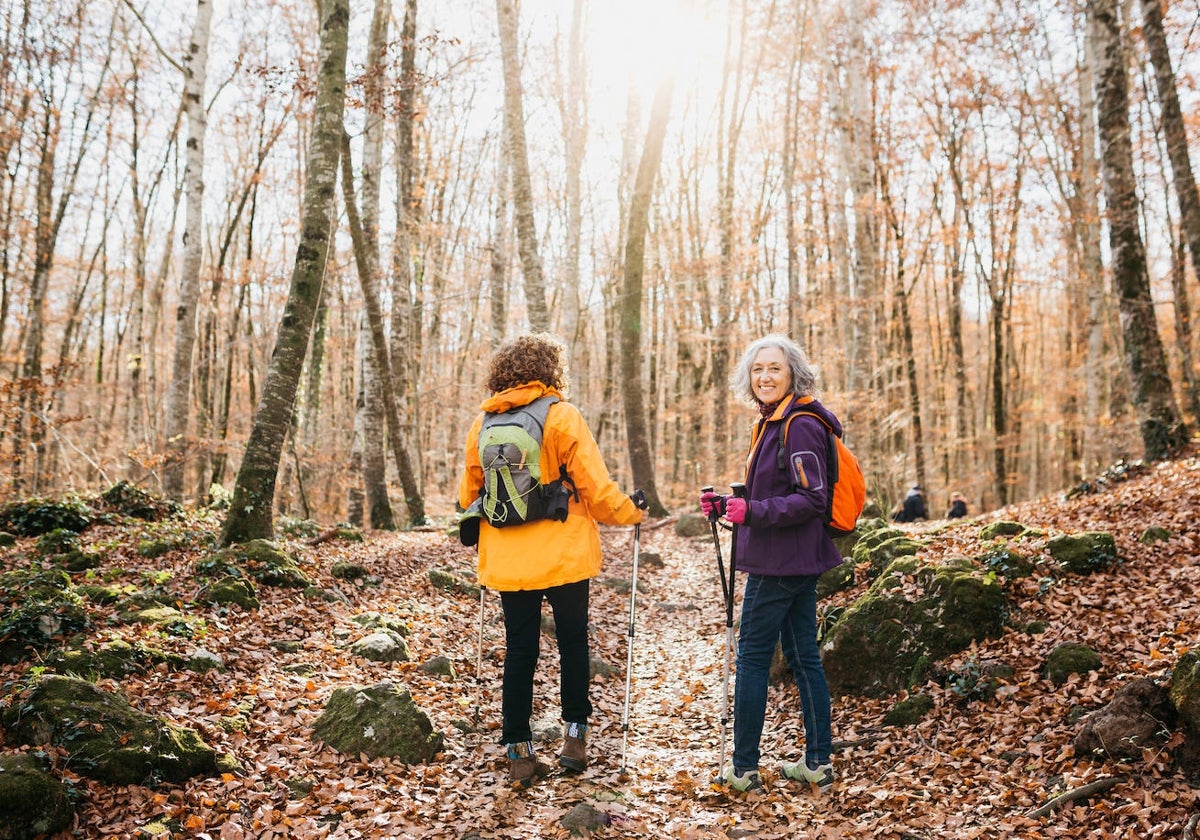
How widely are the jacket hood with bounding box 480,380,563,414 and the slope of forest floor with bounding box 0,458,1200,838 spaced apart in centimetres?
207

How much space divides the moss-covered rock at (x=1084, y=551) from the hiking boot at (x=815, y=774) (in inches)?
109

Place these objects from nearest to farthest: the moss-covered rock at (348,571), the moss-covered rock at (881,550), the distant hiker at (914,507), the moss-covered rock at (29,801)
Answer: the moss-covered rock at (29,801)
the moss-covered rock at (881,550)
the moss-covered rock at (348,571)
the distant hiker at (914,507)

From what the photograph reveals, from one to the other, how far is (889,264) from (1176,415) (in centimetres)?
1193

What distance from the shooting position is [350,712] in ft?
14.2

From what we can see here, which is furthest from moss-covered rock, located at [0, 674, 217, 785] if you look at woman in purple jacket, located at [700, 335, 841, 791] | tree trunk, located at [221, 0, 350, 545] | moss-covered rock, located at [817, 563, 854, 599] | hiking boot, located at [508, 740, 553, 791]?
moss-covered rock, located at [817, 563, 854, 599]

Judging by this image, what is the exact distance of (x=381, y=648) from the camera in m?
5.59

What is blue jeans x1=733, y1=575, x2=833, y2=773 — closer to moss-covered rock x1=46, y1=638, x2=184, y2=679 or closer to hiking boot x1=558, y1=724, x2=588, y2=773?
hiking boot x1=558, y1=724, x2=588, y2=773

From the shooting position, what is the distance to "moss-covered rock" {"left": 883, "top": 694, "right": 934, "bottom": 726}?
4500 millimetres

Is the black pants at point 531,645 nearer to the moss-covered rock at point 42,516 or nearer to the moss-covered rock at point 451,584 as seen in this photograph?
the moss-covered rock at point 451,584

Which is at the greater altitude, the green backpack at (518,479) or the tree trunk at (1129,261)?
the tree trunk at (1129,261)

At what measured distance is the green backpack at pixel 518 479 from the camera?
3.89 meters

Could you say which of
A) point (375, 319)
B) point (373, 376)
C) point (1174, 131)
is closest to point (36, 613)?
point (375, 319)

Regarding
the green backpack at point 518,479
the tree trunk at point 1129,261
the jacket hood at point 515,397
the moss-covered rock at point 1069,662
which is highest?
the tree trunk at point 1129,261

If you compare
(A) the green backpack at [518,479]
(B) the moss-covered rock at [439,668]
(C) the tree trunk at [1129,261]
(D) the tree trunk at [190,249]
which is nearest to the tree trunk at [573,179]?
(D) the tree trunk at [190,249]
